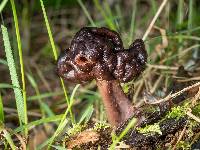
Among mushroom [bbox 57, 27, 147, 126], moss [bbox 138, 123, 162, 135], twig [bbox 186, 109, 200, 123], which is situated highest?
mushroom [bbox 57, 27, 147, 126]

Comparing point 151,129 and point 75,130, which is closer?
point 151,129

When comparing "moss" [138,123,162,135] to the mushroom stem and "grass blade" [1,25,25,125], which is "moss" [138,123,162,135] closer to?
the mushroom stem

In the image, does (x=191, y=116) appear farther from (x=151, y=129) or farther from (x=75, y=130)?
(x=75, y=130)

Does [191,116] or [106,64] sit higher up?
[106,64]

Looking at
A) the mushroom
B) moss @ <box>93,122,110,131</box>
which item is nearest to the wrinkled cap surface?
the mushroom

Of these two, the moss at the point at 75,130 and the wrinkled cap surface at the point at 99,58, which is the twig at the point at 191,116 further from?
the moss at the point at 75,130

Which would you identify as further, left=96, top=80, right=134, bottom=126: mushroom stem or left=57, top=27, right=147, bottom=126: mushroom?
left=96, top=80, right=134, bottom=126: mushroom stem

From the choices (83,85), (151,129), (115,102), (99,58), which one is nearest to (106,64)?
(99,58)

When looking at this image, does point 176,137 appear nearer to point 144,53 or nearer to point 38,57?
point 144,53
